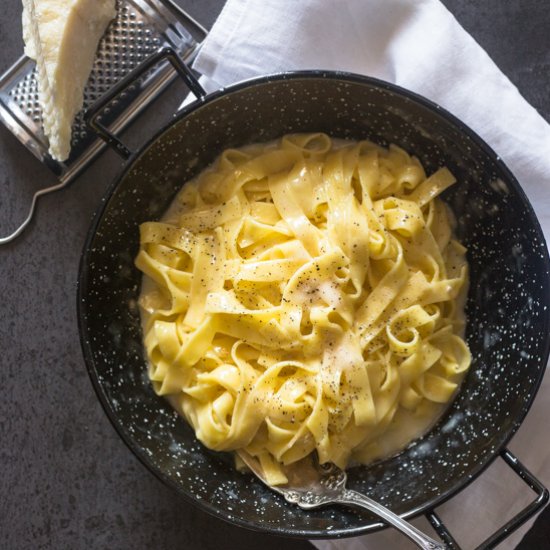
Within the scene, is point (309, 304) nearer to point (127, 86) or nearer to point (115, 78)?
point (127, 86)

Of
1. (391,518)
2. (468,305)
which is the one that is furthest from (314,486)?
(468,305)

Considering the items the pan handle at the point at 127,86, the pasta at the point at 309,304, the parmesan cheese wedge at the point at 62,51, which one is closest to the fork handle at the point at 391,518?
the pasta at the point at 309,304

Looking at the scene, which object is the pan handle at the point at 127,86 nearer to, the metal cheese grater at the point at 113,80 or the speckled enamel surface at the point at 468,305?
the speckled enamel surface at the point at 468,305

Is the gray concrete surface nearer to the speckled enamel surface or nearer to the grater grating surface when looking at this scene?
the grater grating surface

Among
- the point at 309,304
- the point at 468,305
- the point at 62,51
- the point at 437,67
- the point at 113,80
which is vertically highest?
the point at 62,51

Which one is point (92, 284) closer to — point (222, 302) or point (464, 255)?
point (222, 302)

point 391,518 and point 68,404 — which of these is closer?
point 391,518

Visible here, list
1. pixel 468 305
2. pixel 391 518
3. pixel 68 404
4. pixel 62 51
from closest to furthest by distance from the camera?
pixel 391 518 → pixel 62 51 → pixel 468 305 → pixel 68 404
